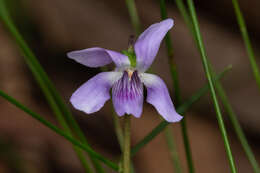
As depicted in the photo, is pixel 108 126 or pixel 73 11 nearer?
pixel 108 126

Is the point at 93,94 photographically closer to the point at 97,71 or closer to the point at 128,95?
the point at 128,95

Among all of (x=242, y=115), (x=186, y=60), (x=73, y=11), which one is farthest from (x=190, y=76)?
(x=73, y=11)

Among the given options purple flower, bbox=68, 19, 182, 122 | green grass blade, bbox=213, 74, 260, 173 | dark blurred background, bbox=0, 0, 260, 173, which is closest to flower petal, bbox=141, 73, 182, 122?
purple flower, bbox=68, 19, 182, 122

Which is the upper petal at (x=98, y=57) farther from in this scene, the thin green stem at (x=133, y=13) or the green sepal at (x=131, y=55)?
the thin green stem at (x=133, y=13)

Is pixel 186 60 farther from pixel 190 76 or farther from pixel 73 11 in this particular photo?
pixel 73 11

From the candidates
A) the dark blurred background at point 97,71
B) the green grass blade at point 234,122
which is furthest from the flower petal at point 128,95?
the dark blurred background at point 97,71

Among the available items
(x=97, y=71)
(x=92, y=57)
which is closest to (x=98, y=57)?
(x=92, y=57)
